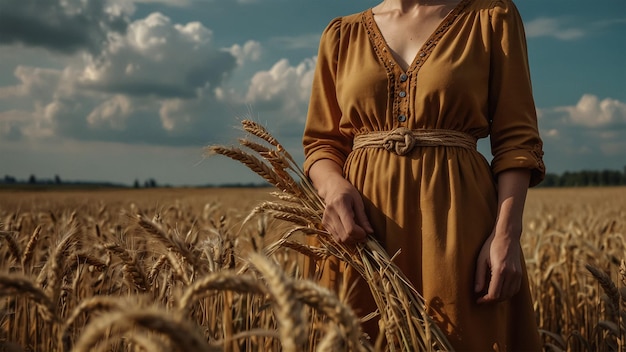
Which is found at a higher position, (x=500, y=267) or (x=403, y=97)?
(x=403, y=97)

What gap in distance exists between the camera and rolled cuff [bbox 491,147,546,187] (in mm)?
1805

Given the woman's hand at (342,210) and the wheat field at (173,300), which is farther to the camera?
the woman's hand at (342,210)

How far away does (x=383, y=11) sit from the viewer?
85.5 inches

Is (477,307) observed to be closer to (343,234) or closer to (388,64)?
(343,234)

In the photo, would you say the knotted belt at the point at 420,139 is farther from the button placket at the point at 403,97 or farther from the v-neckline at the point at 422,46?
the v-neckline at the point at 422,46

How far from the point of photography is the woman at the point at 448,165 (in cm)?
176

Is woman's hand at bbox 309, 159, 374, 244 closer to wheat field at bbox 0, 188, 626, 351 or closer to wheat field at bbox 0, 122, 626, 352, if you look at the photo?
wheat field at bbox 0, 122, 626, 352

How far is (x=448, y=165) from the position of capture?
1.87 metres

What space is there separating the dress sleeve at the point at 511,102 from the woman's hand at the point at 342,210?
0.46m

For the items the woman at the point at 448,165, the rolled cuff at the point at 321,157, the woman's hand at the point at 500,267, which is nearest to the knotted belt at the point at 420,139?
the woman at the point at 448,165

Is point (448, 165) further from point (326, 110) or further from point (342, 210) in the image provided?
point (326, 110)

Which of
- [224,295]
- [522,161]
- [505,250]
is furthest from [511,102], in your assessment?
[224,295]

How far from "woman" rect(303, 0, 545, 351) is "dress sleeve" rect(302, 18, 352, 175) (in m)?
0.09

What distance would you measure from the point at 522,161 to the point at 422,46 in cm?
50
